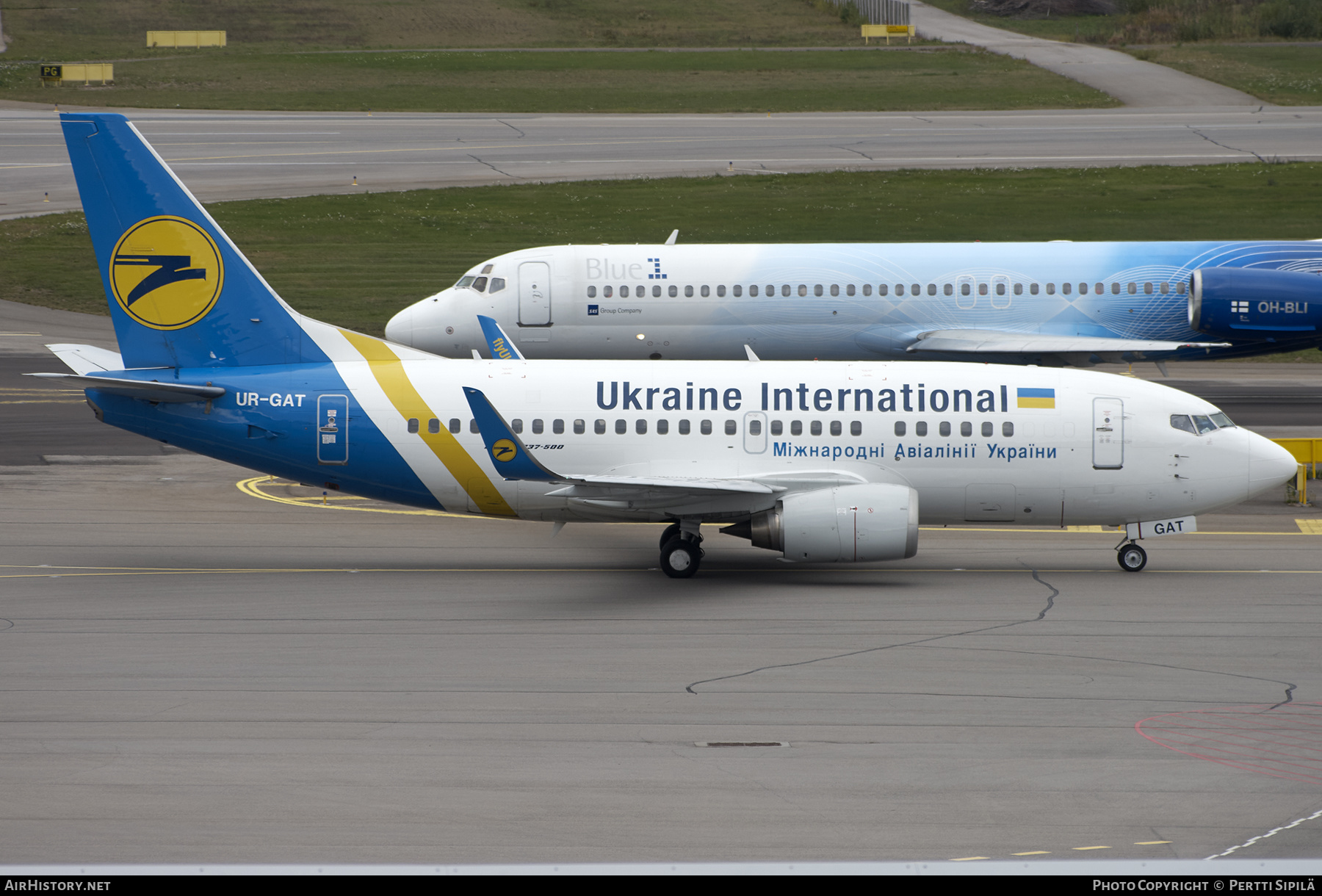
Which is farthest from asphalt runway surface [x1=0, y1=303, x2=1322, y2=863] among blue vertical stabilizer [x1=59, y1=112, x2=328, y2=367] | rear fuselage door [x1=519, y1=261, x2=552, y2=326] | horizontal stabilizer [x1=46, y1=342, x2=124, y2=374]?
rear fuselage door [x1=519, y1=261, x2=552, y2=326]

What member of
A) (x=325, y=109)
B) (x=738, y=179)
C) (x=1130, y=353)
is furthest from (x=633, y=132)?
(x=1130, y=353)

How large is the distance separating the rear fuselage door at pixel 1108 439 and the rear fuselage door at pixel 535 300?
18.6 meters

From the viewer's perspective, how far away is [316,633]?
70.9ft

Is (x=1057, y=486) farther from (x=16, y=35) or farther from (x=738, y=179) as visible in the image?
(x=16, y=35)

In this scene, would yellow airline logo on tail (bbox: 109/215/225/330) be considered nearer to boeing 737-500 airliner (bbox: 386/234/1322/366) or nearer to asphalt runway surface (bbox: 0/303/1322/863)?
asphalt runway surface (bbox: 0/303/1322/863)

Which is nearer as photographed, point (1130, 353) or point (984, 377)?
point (984, 377)

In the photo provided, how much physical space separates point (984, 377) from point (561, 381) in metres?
7.85

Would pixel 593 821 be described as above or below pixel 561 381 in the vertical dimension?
below

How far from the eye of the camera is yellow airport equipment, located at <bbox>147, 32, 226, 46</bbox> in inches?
4555

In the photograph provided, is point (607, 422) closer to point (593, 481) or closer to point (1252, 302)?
point (593, 481)

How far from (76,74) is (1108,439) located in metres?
85.6

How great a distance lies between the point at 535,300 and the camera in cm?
4016

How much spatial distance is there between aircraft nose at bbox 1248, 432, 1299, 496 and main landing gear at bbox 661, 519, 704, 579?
33.6ft
